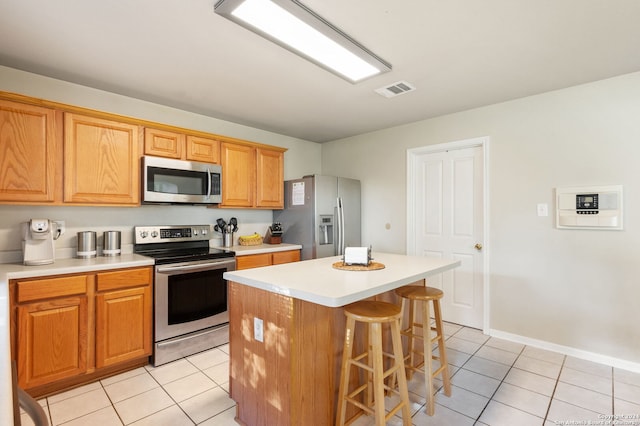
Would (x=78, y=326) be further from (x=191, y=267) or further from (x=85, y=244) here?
(x=191, y=267)

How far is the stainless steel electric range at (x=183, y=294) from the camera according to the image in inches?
105

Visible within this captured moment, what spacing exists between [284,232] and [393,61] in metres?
2.51

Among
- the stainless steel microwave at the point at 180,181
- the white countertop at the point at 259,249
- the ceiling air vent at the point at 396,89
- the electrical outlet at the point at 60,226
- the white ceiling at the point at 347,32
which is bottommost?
the white countertop at the point at 259,249

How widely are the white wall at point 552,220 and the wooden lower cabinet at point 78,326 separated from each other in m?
3.37

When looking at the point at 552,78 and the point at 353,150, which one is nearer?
the point at 552,78

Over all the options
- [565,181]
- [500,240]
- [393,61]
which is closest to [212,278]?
[393,61]

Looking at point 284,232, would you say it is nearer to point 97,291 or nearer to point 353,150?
point 353,150

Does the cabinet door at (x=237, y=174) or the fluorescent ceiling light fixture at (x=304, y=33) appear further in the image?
the cabinet door at (x=237, y=174)

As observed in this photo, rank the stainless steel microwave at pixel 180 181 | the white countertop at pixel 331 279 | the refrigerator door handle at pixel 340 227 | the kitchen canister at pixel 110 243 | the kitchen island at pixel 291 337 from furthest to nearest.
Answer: the refrigerator door handle at pixel 340 227 < the stainless steel microwave at pixel 180 181 < the kitchen canister at pixel 110 243 < the kitchen island at pixel 291 337 < the white countertop at pixel 331 279

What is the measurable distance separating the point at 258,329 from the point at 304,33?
1764 millimetres

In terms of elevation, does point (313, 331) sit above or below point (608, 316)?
above

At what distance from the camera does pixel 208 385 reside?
7.72 ft

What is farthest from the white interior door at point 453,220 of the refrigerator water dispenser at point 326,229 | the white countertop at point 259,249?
the white countertop at point 259,249

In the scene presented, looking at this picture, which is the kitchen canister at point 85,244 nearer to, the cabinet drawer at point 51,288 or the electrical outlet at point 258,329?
the cabinet drawer at point 51,288
